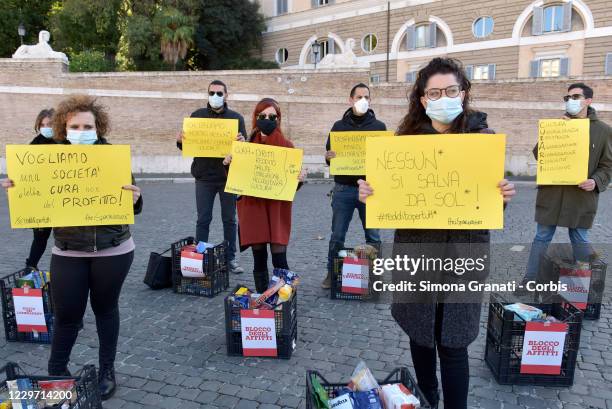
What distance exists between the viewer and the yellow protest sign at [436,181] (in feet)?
8.15

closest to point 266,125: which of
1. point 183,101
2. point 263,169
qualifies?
point 263,169

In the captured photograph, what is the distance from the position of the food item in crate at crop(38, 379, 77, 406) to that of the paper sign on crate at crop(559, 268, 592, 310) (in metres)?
4.26

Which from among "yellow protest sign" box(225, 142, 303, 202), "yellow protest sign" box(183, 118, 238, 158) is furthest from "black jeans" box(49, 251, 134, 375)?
"yellow protest sign" box(183, 118, 238, 158)

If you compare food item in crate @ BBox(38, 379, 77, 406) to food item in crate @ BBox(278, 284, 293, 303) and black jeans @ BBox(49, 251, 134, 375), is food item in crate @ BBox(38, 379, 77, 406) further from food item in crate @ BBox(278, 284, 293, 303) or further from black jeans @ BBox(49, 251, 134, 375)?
food item in crate @ BBox(278, 284, 293, 303)

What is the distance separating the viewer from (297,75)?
2188 cm

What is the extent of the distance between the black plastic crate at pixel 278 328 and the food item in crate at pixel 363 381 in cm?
119

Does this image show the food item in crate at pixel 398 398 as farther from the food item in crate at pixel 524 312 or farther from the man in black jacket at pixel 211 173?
the man in black jacket at pixel 211 173

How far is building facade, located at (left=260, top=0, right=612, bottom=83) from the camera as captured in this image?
25.9m

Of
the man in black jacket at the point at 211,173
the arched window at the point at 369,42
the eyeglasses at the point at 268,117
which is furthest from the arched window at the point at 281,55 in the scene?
the eyeglasses at the point at 268,117

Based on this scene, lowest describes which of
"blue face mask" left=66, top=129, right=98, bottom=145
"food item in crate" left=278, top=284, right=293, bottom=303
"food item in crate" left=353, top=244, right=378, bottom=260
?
"food item in crate" left=278, top=284, right=293, bottom=303

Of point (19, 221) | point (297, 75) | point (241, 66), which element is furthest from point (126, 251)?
point (241, 66)

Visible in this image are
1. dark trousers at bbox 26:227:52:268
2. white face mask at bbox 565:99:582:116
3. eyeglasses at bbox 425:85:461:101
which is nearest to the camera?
eyeglasses at bbox 425:85:461:101

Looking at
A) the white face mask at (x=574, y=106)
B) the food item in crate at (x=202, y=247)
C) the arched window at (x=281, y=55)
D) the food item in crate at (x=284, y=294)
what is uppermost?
the arched window at (x=281, y=55)

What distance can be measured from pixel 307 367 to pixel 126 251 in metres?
1.66
